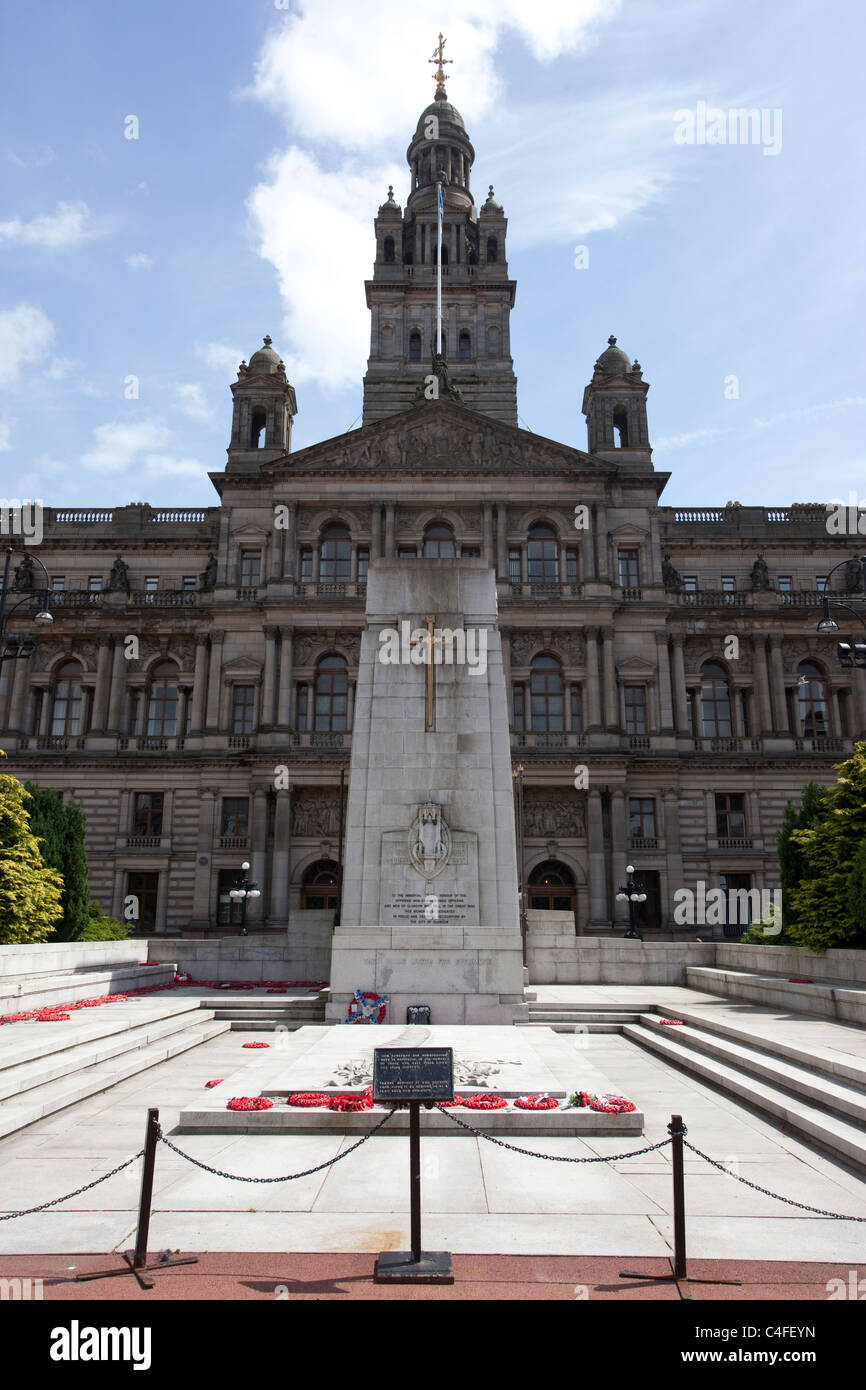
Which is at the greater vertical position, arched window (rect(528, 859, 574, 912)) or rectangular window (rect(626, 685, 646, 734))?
rectangular window (rect(626, 685, 646, 734))

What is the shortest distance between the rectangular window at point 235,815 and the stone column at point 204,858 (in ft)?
1.68

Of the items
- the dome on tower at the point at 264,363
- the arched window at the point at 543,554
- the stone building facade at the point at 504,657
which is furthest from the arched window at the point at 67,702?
the arched window at the point at 543,554

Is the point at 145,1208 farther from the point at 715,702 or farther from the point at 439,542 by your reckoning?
the point at 715,702

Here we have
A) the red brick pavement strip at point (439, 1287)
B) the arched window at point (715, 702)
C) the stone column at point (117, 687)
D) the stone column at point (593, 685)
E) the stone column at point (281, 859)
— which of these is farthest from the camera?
the arched window at point (715, 702)

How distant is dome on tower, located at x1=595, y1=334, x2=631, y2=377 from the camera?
4769 cm

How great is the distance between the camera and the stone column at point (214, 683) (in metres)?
42.2

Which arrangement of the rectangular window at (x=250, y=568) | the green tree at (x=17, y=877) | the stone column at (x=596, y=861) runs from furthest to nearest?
1. the rectangular window at (x=250, y=568)
2. the stone column at (x=596, y=861)
3. the green tree at (x=17, y=877)

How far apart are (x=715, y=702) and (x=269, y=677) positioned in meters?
21.3

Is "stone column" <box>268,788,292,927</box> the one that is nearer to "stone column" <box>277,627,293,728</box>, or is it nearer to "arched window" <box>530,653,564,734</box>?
"stone column" <box>277,627,293,728</box>

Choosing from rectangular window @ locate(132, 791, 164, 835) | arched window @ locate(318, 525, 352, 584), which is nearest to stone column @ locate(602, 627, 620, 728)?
arched window @ locate(318, 525, 352, 584)

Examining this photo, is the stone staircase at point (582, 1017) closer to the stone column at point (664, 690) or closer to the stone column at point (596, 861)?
the stone column at point (596, 861)

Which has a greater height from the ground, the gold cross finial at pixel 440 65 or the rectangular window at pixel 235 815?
the gold cross finial at pixel 440 65

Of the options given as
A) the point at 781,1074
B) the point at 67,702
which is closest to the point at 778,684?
the point at 67,702

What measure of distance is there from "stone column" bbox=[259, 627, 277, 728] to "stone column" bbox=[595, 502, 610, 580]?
1528 centimetres
